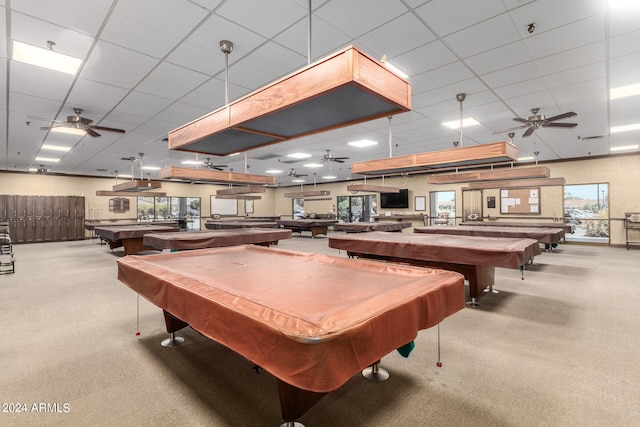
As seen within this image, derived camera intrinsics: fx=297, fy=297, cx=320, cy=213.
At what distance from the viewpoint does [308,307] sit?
1509 mm

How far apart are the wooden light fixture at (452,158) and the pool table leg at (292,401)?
13.9 ft

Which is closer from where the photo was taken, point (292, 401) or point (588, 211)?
point (292, 401)

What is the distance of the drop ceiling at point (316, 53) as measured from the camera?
2.79 meters

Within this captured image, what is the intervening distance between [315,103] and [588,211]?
1309cm

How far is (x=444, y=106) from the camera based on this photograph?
5.39 meters

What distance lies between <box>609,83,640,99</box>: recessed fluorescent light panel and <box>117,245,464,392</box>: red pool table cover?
509 cm

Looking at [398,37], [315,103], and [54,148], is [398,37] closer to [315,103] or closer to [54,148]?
[315,103]

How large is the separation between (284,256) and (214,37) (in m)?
2.51

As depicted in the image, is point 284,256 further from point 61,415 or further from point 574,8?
point 574,8

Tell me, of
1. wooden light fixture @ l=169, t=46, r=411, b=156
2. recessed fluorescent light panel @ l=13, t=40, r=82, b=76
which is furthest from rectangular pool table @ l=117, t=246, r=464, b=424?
recessed fluorescent light panel @ l=13, t=40, r=82, b=76

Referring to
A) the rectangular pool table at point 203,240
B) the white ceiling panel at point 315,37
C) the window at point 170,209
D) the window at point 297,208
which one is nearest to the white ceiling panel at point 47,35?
the white ceiling panel at point 315,37

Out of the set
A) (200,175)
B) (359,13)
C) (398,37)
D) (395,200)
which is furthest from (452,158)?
(395,200)

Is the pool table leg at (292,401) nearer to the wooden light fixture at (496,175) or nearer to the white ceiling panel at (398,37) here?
the white ceiling panel at (398,37)

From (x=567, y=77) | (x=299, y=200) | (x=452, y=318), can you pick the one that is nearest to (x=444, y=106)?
(x=567, y=77)
